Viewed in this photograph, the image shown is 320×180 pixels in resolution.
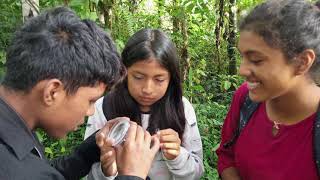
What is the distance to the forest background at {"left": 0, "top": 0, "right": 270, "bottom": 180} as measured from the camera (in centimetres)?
361

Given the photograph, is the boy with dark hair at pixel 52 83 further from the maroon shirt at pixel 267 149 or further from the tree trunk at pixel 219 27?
the tree trunk at pixel 219 27

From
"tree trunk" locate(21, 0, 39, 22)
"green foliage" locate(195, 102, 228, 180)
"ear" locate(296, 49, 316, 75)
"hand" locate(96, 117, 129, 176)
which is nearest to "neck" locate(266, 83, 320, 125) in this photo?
"ear" locate(296, 49, 316, 75)

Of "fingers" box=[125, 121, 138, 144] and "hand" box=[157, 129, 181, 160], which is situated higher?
"fingers" box=[125, 121, 138, 144]

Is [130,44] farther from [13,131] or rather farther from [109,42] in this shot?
[13,131]

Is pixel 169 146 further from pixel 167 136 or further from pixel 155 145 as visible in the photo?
pixel 155 145

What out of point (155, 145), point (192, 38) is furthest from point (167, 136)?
point (192, 38)

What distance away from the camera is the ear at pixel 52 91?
1.50 metres

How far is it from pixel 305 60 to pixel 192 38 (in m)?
5.56

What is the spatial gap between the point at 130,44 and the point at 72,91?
43.0 inches

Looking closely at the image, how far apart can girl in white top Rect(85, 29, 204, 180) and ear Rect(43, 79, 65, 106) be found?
95 cm

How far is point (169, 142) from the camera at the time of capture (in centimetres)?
215

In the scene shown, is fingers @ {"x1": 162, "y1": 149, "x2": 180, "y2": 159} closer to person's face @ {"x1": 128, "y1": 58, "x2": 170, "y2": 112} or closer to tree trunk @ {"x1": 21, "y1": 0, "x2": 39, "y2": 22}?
person's face @ {"x1": 128, "y1": 58, "x2": 170, "y2": 112}

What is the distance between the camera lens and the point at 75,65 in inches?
60.9

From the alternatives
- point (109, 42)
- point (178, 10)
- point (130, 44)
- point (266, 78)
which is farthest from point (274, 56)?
point (178, 10)
